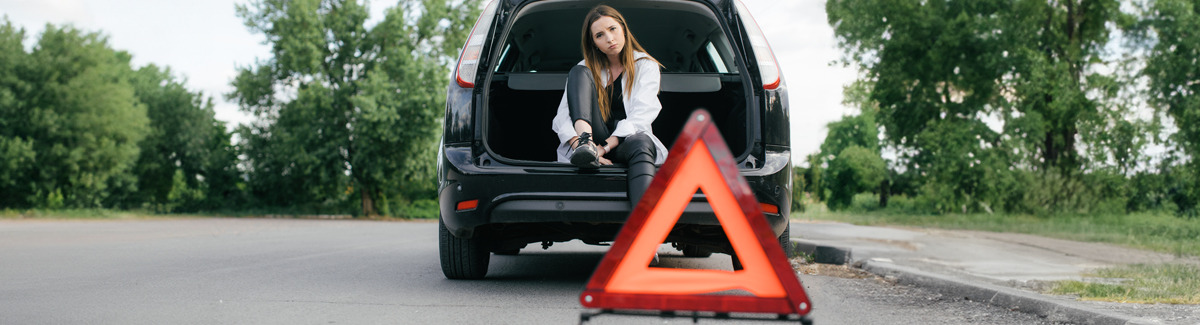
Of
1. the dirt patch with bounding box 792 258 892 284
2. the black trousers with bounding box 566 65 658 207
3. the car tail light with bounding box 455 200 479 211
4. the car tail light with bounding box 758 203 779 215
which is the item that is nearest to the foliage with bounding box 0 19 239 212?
the dirt patch with bounding box 792 258 892 284

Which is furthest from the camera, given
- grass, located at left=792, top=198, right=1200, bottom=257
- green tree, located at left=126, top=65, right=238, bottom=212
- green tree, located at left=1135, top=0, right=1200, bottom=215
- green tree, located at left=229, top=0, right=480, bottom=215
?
green tree, located at left=126, top=65, right=238, bottom=212

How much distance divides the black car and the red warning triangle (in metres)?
1.55

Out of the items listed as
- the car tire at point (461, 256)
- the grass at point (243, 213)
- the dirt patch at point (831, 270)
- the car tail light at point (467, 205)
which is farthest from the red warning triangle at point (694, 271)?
the grass at point (243, 213)

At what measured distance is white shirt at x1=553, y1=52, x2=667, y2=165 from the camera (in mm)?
4104

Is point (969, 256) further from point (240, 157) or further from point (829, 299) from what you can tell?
point (240, 157)

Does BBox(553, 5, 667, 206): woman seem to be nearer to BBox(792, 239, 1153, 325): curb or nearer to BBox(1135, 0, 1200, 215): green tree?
BBox(792, 239, 1153, 325): curb

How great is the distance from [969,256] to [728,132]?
5175mm

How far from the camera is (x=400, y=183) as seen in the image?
30062 millimetres

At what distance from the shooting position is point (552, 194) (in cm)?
425

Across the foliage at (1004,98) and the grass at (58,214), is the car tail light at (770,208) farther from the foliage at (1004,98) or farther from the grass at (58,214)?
the grass at (58,214)

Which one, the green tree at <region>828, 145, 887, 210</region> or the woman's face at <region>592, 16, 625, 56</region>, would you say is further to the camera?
the green tree at <region>828, 145, 887, 210</region>

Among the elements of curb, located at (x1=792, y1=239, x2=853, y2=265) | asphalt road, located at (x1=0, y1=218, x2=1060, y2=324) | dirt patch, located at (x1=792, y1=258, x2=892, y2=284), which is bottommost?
asphalt road, located at (x1=0, y1=218, x2=1060, y2=324)

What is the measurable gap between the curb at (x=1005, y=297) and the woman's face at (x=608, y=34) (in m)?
2.46

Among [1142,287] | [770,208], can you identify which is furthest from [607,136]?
[1142,287]
